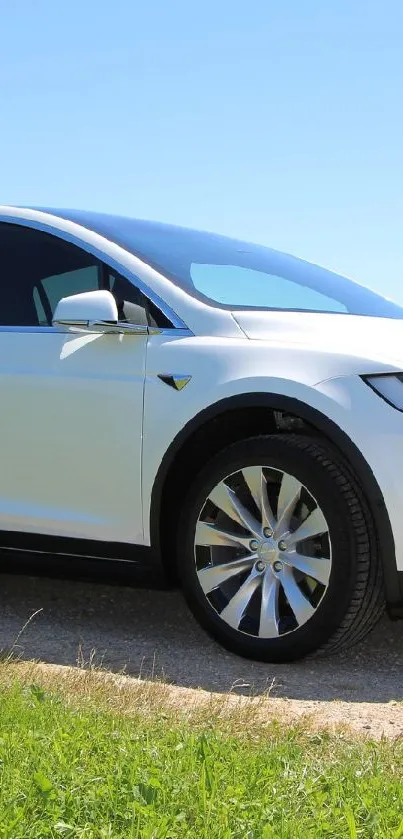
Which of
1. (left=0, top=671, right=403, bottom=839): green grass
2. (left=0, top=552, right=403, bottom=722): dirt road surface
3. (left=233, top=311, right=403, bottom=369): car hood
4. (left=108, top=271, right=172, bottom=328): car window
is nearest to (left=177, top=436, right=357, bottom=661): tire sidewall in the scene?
(left=0, top=552, right=403, bottom=722): dirt road surface

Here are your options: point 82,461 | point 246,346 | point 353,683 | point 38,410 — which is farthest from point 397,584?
point 38,410

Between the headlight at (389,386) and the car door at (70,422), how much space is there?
3.00ft

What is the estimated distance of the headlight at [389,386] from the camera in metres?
3.67

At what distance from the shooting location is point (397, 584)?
3.69 metres

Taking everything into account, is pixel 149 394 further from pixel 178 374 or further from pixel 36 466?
pixel 36 466

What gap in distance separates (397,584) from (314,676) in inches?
19.8

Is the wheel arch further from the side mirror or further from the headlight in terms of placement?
the side mirror

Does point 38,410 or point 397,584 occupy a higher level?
point 38,410

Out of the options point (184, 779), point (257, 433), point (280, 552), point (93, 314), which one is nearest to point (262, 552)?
point (280, 552)

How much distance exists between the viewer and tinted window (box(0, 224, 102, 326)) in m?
4.55

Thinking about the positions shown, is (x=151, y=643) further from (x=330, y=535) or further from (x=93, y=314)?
(x=93, y=314)

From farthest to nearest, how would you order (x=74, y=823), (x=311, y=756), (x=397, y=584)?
(x=397, y=584) < (x=311, y=756) < (x=74, y=823)

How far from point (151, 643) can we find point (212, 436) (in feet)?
3.06

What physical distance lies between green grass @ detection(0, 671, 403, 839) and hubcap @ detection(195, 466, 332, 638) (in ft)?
2.92
